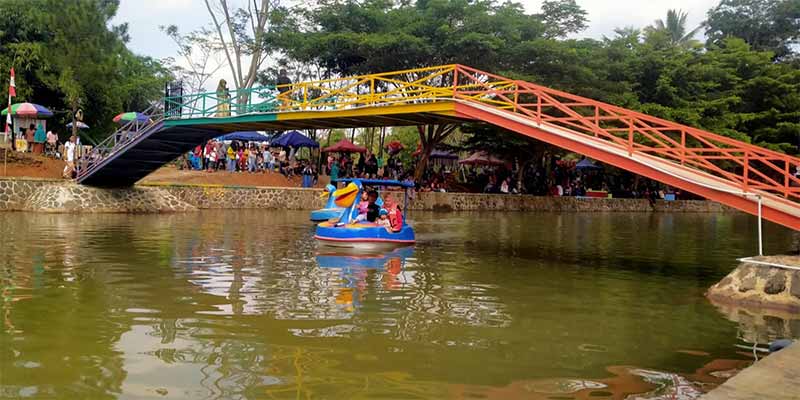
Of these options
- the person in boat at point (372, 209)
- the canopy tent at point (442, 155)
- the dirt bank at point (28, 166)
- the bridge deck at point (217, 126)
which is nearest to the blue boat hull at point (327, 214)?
the bridge deck at point (217, 126)

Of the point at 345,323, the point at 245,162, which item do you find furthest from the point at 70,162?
the point at 345,323

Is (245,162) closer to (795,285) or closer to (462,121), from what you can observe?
(462,121)

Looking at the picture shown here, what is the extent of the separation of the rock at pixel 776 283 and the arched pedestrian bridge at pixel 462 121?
1.88 meters

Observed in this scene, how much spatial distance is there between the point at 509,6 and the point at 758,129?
20.6 m

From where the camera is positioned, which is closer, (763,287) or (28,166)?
(763,287)

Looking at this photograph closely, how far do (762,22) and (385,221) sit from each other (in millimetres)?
54236

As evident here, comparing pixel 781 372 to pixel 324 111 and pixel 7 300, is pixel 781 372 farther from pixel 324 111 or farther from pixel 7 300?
pixel 324 111

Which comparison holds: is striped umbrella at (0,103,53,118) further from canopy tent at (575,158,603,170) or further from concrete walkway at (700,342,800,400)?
canopy tent at (575,158,603,170)

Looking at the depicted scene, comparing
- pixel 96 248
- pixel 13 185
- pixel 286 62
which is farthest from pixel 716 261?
pixel 286 62

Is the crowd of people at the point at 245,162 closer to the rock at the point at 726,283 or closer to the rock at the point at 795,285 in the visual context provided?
the rock at the point at 726,283

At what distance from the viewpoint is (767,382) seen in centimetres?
480

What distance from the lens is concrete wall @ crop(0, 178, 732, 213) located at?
25.4 metres

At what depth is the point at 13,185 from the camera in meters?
25.3

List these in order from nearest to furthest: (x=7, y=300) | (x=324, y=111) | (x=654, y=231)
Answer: (x=7, y=300) → (x=324, y=111) → (x=654, y=231)
